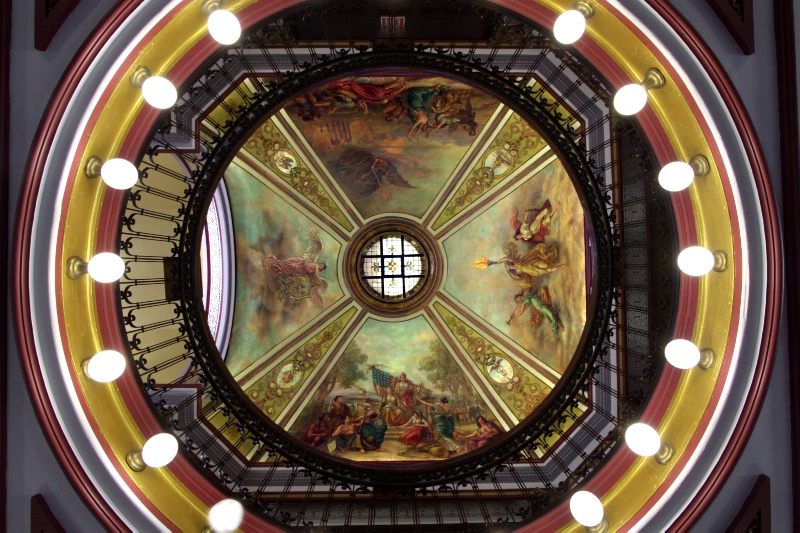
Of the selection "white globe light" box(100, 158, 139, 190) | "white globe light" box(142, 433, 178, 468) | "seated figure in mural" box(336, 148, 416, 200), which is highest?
"seated figure in mural" box(336, 148, 416, 200)

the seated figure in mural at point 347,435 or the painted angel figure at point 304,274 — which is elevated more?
the painted angel figure at point 304,274

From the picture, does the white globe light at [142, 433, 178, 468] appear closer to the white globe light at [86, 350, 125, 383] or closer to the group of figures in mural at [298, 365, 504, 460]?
the white globe light at [86, 350, 125, 383]

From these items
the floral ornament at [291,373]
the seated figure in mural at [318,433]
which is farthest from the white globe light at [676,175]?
the floral ornament at [291,373]

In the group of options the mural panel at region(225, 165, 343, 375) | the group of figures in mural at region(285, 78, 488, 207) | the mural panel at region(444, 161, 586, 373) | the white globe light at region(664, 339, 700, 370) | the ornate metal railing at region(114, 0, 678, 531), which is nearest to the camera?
the white globe light at region(664, 339, 700, 370)

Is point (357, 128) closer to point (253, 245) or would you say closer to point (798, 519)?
point (253, 245)

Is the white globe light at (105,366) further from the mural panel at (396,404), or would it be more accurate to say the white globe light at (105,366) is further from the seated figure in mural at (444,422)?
the seated figure in mural at (444,422)

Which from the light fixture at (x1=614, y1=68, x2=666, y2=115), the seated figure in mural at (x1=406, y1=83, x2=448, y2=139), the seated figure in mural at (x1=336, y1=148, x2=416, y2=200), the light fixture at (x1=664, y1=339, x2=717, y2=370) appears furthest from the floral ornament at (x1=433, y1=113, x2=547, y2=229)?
the light fixture at (x1=664, y1=339, x2=717, y2=370)

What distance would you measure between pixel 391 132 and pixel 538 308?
13.7 ft

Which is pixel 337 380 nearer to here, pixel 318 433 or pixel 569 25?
pixel 318 433

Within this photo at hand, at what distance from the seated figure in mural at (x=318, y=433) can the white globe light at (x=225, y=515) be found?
4.59 meters

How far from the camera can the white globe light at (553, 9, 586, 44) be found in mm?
3947

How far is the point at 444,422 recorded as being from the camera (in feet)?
32.3

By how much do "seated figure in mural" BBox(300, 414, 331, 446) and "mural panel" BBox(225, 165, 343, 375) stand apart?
1688 mm

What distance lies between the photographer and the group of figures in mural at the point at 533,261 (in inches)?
382
